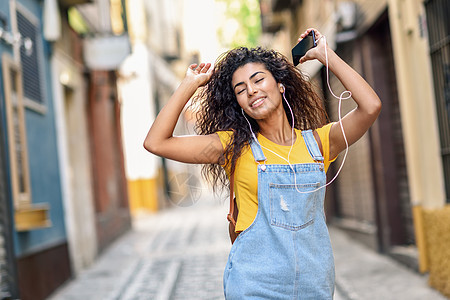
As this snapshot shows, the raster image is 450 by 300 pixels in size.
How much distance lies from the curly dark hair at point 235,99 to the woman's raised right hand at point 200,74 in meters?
0.09

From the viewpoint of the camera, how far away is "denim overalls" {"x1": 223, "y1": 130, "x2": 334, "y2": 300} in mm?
2648

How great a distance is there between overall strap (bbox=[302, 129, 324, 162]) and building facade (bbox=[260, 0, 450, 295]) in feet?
5.77

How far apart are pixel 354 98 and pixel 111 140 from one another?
44.7 feet

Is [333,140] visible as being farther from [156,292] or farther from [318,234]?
[156,292]

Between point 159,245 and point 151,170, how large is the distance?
9333mm

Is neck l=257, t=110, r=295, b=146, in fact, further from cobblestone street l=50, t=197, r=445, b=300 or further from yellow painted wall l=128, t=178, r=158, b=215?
yellow painted wall l=128, t=178, r=158, b=215

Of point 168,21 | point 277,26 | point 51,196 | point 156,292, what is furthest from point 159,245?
point 168,21

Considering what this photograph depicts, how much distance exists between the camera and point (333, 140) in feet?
9.61

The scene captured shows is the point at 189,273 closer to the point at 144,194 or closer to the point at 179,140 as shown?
the point at 179,140

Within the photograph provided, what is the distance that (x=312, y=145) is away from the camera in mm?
2834

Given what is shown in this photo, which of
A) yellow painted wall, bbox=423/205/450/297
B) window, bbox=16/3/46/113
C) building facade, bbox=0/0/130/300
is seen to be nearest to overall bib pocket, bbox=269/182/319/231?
yellow painted wall, bbox=423/205/450/297

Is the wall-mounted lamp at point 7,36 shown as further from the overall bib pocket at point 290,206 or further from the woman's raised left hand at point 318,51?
the overall bib pocket at point 290,206

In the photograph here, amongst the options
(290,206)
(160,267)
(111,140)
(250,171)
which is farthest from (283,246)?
(111,140)

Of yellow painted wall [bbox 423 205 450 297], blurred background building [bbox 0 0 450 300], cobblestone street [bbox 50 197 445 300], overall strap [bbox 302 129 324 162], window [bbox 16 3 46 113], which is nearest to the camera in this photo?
overall strap [bbox 302 129 324 162]
